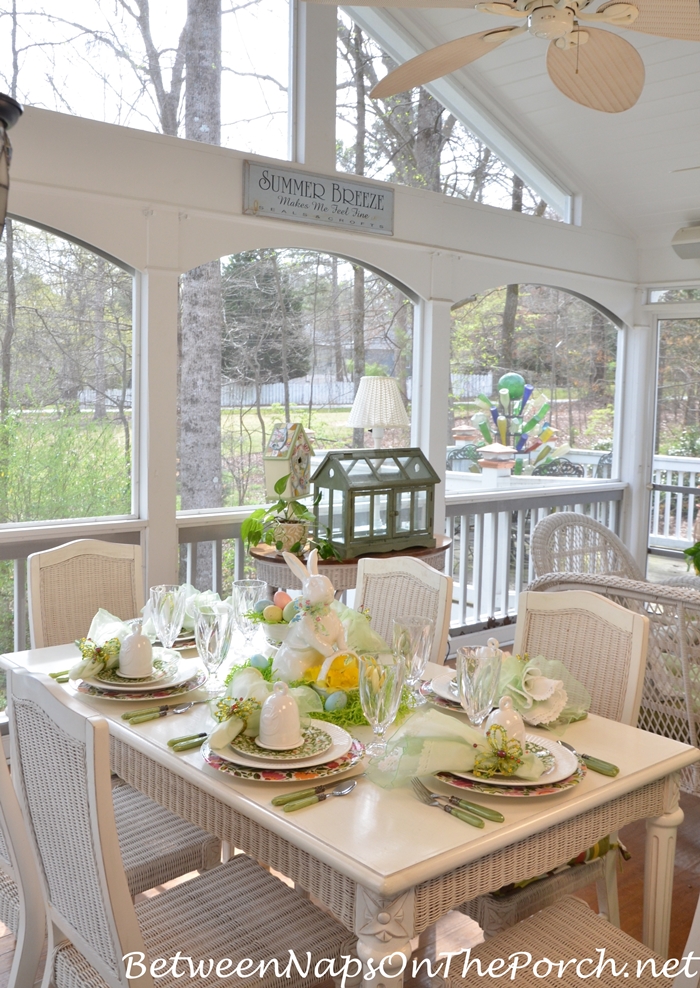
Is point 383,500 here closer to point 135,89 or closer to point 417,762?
point 135,89

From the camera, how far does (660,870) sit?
77.0 inches

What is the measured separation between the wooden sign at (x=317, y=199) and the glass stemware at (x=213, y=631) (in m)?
2.54

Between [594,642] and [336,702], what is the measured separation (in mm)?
738

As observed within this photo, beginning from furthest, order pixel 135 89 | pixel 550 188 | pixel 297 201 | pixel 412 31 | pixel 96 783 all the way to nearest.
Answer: pixel 550 188
pixel 412 31
pixel 297 201
pixel 135 89
pixel 96 783

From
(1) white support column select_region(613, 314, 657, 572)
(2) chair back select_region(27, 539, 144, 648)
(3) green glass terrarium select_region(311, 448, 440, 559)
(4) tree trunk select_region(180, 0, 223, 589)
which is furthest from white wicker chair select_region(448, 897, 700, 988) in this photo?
(1) white support column select_region(613, 314, 657, 572)

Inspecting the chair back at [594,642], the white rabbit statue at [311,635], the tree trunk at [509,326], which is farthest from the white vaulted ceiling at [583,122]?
the white rabbit statue at [311,635]

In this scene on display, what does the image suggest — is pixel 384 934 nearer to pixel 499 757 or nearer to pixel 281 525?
pixel 499 757

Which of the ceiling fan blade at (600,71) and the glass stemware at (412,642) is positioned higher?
the ceiling fan blade at (600,71)

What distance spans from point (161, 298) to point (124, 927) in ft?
9.47

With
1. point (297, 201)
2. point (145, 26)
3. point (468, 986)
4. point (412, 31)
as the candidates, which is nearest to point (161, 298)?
point (297, 201)

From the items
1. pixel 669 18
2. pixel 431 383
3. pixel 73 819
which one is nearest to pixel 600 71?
pixel 669 18

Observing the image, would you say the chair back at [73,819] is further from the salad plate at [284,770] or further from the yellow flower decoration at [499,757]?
the yellow flower decoration at [499,757]

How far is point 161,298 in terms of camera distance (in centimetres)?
392

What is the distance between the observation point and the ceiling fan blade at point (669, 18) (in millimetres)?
2307
